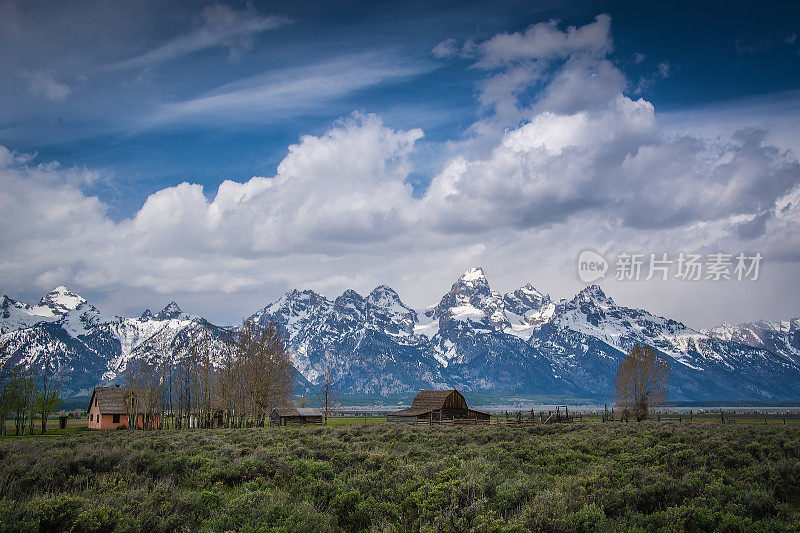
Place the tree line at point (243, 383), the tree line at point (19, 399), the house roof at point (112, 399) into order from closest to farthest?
the tree line at point (243, 383) < the tree line at point (19, 399) < the house roof at point (112, 399)

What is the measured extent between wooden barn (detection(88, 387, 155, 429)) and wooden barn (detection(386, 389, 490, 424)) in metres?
35.9

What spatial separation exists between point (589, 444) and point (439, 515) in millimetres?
16216

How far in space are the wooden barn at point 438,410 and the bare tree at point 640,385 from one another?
1776 cm

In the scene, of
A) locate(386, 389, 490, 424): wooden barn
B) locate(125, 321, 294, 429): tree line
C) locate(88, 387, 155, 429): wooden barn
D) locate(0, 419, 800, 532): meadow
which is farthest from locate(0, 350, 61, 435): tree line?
locate(0, 419, 800, 532): meadow

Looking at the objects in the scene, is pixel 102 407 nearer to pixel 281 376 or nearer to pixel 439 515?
pixel 281 376

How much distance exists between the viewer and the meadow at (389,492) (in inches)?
408

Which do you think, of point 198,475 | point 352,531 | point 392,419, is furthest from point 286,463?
point 392,419

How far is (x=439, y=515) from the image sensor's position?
10812 millimetres

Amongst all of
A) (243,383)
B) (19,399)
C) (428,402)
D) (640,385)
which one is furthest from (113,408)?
(640,385)

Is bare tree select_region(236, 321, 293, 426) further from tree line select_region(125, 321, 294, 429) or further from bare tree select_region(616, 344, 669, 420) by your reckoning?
bare tree select_region(616, 344, 669, 420)

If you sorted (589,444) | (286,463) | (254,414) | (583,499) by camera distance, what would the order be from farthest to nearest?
(254,414) < (589,444) < (286,463) < (583,499)

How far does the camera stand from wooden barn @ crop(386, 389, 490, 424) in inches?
2638

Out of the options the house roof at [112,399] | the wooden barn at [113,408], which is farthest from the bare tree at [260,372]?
the house roof at [112,399]

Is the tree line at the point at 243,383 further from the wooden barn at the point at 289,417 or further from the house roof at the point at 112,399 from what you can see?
the wooden barn at the point at 289,417
